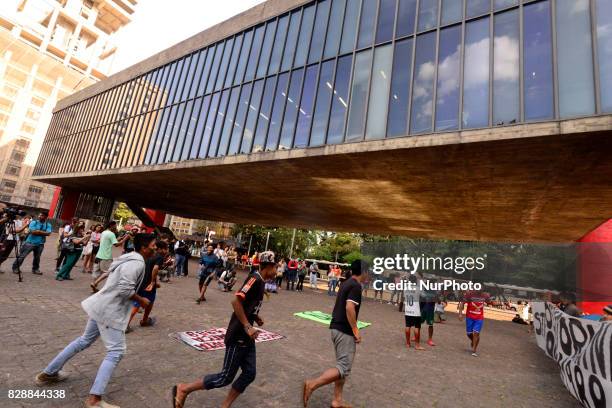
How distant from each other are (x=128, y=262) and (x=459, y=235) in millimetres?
28095

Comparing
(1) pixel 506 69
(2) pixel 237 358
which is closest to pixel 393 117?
(1) pixel 506 69

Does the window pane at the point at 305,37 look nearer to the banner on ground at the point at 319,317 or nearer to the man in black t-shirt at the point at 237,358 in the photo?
the banner on ground at the point at 319,317

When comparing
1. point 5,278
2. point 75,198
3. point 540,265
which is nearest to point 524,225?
point 540,265

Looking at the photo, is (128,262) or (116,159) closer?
(128,262)

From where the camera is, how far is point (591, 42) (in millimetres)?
10148

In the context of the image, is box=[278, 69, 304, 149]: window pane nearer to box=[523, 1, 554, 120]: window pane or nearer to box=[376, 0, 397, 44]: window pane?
box=[376, 0, 397, 44]: window pane

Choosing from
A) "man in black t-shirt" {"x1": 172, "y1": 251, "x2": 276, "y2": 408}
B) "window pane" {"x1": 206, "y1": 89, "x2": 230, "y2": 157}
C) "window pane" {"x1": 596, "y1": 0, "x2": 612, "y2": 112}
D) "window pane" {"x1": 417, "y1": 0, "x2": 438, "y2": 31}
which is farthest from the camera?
"window pane" {"x1": 206, "y1": 89, "x2": 230, "y2": 157}

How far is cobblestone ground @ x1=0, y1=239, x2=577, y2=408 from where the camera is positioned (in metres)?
4.07

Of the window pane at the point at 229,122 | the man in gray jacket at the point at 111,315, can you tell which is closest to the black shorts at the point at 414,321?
the man in gray jacket at the point at 111,315

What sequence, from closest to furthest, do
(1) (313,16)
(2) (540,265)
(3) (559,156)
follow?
(3) (559,156) < (1) (313,16) < (2) (540,265)

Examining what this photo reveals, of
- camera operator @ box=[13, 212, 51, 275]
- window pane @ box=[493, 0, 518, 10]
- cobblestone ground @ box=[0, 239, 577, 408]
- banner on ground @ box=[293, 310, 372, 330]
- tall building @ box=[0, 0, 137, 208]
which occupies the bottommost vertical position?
banner on ground @ box=[293, 310, 372, 330]

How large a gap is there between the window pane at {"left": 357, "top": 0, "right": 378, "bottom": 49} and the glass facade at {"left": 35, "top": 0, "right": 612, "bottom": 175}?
0.06m

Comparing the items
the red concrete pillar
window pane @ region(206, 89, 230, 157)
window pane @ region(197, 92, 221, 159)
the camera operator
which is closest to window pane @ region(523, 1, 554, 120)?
the red concrete pillar

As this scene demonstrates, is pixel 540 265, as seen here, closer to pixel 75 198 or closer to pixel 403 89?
pixel 403 89
